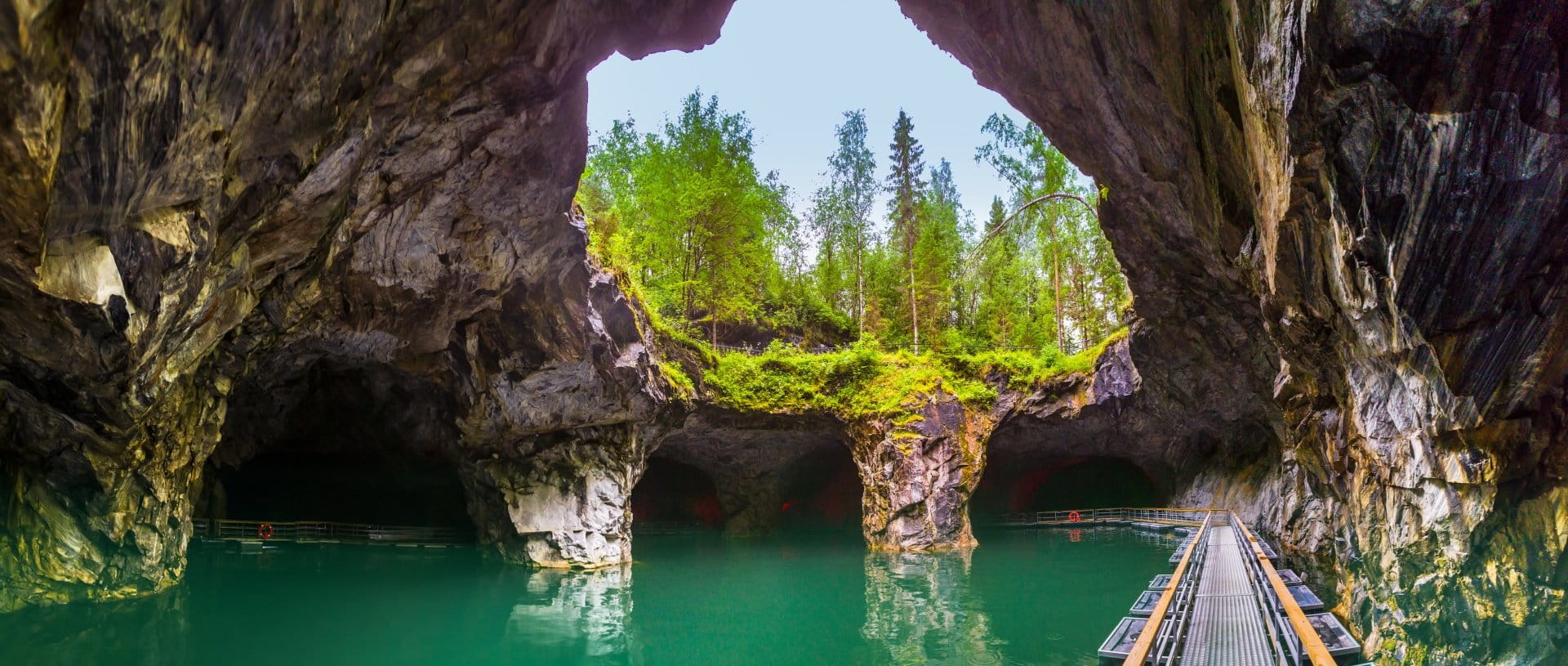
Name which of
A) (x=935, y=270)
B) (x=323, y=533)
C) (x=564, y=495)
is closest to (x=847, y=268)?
(x=935, y=270)

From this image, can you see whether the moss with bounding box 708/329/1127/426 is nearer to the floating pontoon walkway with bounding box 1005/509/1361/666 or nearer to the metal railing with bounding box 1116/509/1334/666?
the floating pontoon walkway with bounding box 1005/509/1361/666

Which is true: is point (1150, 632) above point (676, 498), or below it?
above

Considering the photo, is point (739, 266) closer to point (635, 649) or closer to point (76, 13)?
point (635, 649)

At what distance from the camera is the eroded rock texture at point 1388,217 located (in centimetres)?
510

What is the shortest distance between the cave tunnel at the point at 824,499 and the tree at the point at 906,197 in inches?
232

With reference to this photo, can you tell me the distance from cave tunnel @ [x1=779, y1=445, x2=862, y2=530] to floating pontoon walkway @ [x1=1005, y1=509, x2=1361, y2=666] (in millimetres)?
18312

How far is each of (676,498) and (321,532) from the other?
460 inches

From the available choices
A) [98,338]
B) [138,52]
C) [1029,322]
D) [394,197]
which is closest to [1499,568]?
[138,52]

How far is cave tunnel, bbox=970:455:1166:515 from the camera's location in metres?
28.9

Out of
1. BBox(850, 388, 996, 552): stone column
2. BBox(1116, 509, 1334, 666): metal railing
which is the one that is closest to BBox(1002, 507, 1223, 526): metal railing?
BBox(850, 388, 996, 552): stone column

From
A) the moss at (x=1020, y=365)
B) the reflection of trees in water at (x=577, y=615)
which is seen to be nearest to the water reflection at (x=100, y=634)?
the reflection of trees in water at (x=577, y=615)

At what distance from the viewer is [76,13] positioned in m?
4.15

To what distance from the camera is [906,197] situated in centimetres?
3166

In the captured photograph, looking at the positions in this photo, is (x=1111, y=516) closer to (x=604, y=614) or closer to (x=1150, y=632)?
(x=604, y=614)
